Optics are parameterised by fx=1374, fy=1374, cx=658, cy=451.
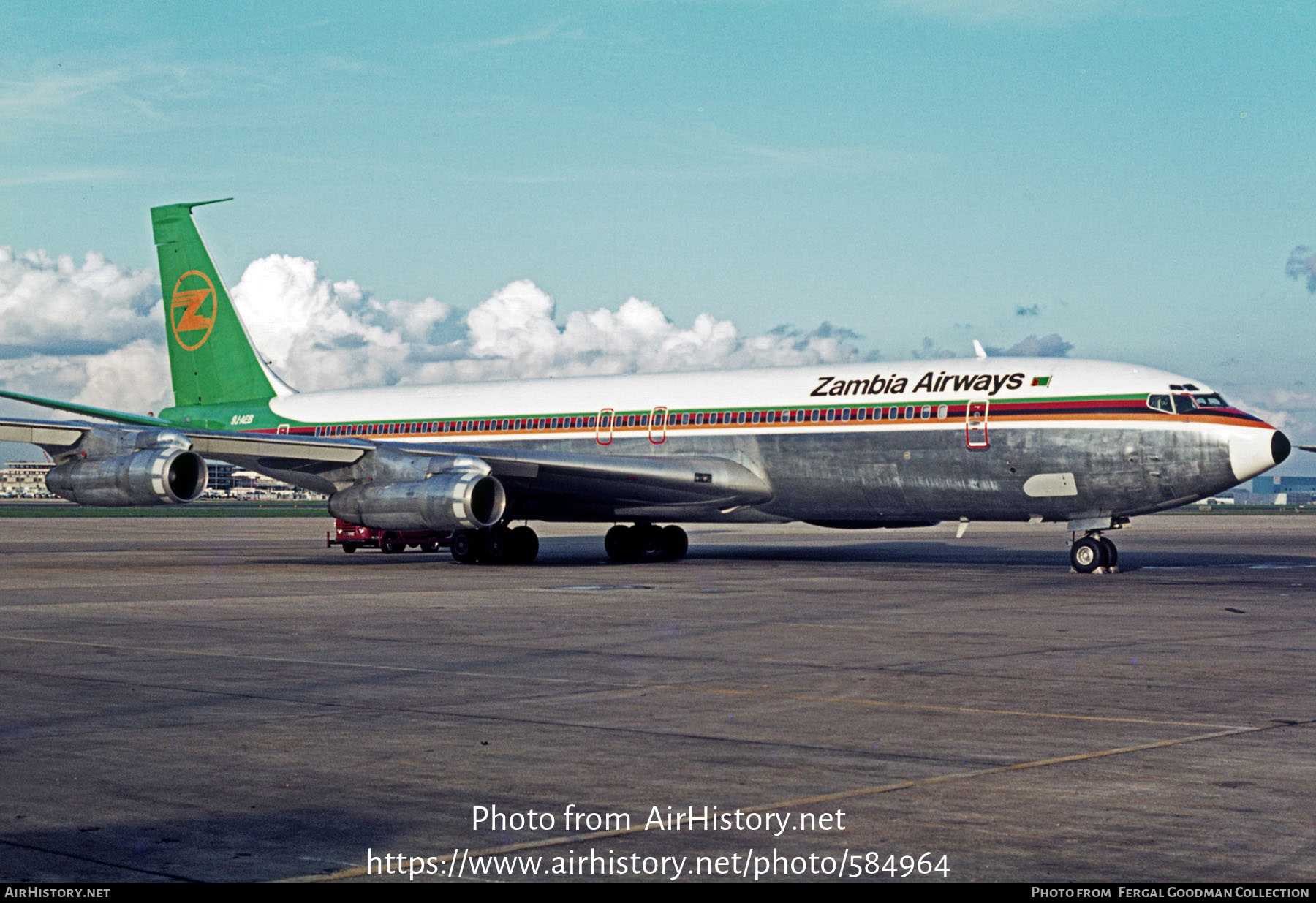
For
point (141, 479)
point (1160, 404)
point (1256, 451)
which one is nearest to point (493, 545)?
point (141, 479)

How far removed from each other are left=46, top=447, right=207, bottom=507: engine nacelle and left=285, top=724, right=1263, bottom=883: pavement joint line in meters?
22.9

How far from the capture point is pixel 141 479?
28297mm

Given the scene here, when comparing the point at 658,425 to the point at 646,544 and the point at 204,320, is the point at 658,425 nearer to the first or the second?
the point at 646,544

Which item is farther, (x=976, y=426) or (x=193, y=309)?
(x=193, y=309)

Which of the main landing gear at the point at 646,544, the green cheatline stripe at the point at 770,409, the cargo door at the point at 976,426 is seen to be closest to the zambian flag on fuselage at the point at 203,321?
the green cheatline stripe at the point at 770,409

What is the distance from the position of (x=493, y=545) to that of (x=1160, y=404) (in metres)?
15.0

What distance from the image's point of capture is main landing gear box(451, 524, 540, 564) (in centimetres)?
3203

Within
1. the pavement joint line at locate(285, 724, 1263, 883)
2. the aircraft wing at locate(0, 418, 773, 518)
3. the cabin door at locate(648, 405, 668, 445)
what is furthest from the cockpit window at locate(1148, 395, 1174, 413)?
the pavement joint line at locate(285, 724, 1263, 883)

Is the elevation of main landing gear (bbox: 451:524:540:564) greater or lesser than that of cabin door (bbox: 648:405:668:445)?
lesser

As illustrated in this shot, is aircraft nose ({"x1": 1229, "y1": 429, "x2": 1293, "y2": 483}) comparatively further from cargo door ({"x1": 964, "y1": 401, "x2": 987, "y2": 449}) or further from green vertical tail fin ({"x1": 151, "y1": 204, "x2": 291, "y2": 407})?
green vertical tail fin ({"x1": 151, "y1": 204, "x2": 291, "y2": 407})

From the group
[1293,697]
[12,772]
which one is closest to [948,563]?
[1293,697]

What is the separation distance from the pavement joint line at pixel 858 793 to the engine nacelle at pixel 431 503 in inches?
790
